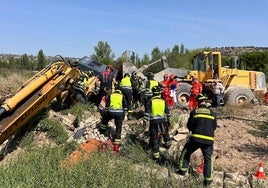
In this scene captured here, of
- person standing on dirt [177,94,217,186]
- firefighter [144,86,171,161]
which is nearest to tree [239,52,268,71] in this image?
firefighter [144,86,171,161]

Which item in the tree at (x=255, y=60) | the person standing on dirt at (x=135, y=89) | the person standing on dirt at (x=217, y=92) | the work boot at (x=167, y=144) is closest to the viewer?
the work boot at (x=167, y=144)

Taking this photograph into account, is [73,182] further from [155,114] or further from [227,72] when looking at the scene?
[227,72]

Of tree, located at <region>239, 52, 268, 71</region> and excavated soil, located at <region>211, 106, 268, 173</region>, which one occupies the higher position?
tree, located at <region>239, 52, 268, 71</region>

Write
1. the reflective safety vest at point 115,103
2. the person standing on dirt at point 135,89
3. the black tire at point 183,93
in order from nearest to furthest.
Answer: the reflective safety vest at point 115,103 < the person standing on dirt at point 135,89 < the black tire at point 183,93

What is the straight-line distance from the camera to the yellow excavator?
10.1 meters

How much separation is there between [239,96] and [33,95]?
28.6 ft

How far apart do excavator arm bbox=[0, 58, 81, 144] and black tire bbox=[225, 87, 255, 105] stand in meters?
6.35

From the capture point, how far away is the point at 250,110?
15.1m

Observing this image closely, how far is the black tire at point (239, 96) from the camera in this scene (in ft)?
54.6

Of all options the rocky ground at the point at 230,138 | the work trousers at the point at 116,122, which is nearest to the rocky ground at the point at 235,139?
the rocky ground at the point at 230,138

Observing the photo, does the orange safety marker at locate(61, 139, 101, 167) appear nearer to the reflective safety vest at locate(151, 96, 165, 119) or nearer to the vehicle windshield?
the reflective safety vest at locate(151, 96, 165, 119)

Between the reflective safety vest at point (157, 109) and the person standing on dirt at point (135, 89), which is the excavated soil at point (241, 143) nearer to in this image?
the reflective safety vest at point (157, 109)

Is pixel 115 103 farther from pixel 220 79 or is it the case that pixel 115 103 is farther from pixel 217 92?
pixel 220 79

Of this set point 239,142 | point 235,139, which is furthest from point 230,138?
point 239,142
